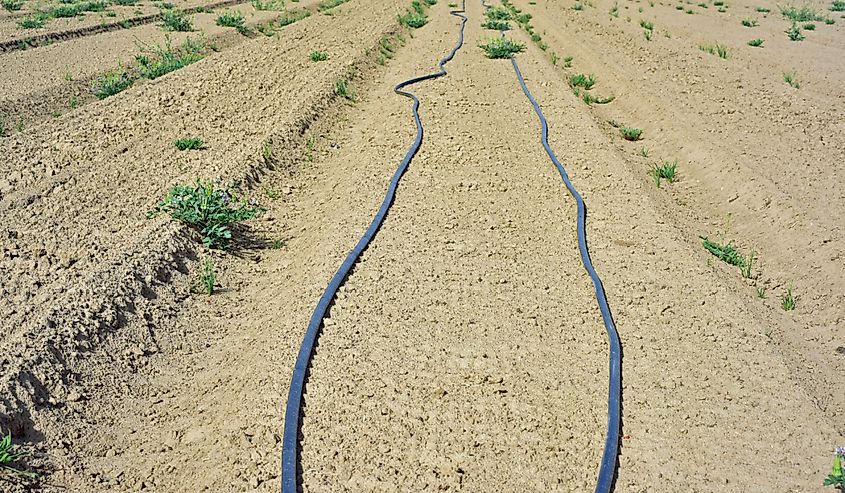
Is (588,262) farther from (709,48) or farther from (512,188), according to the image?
(709,48)

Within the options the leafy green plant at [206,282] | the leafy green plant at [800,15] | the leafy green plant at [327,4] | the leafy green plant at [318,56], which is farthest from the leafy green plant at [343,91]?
the leafy green plant at [800,15]

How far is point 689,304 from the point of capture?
16.4 feet

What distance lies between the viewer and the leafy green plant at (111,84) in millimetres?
8922

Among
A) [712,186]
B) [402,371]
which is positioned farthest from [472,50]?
[402,371]

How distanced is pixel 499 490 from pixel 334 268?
2.09 metres

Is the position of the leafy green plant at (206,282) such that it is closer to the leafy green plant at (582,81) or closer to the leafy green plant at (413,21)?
the leafy green plant at (582,81)

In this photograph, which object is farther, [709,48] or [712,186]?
[709,48]

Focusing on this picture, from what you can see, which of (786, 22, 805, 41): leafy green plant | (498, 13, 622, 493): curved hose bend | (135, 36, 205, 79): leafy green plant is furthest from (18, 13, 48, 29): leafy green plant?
(786, 22, 805, 41): leafy green plant

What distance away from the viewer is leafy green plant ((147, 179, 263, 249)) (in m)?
5.43

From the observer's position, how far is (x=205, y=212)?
5461mm

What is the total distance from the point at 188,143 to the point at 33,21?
8.03 m

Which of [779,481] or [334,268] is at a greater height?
[334,268]

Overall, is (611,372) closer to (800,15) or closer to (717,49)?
(717,49)

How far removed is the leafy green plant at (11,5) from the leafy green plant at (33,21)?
2.95 feet
